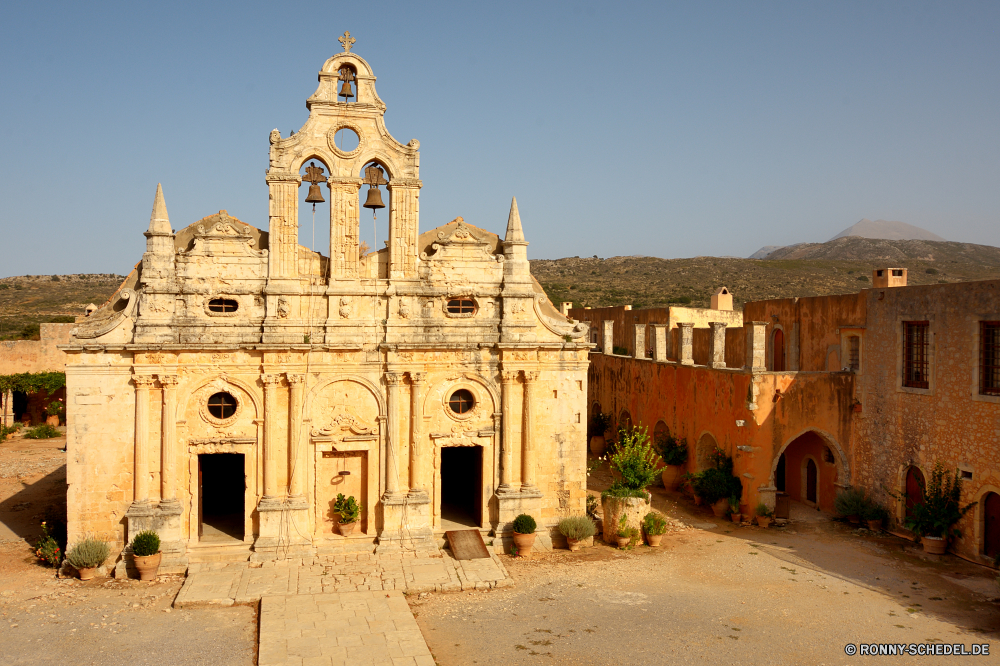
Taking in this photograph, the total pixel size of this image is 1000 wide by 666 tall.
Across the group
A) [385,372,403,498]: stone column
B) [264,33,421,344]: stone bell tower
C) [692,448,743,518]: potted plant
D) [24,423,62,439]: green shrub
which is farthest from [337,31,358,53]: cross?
[24,423,62,439]: green shrub

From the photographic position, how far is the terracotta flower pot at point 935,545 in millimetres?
16781

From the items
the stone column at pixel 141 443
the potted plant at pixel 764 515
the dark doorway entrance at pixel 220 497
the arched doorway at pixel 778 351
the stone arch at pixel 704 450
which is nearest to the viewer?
the stone column at pixel 141 443

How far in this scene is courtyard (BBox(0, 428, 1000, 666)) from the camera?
12047 mm

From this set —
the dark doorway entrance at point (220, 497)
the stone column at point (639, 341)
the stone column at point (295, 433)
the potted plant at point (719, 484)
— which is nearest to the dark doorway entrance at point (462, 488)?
the stone column at point (295, 433)

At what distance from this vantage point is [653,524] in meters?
17.5

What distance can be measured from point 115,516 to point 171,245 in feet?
19.8

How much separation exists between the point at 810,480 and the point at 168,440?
17750 mm

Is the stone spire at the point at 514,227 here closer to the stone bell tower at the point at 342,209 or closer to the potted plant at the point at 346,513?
the stone bell tower at the point at 342,209

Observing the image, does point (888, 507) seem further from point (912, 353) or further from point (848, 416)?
point (912, 353)

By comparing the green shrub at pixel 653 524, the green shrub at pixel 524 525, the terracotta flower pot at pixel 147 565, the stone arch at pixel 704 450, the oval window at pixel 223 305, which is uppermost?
the oval window at pixel 223 305

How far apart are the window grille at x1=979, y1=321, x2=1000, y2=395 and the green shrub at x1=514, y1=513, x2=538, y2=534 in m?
10.5

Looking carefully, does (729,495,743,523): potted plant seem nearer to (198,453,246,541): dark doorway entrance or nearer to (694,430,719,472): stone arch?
(694,430,719,472): stone arch

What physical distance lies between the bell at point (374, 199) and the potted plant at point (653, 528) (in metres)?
9.99

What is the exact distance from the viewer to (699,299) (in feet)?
171
